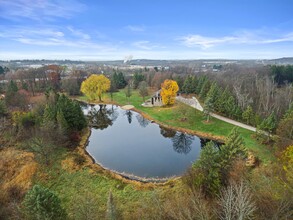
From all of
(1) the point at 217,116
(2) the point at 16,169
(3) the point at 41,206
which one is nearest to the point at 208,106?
(1) the point at 217,116

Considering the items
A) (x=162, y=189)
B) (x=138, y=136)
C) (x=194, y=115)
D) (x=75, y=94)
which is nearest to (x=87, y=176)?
(x=162, y=189)

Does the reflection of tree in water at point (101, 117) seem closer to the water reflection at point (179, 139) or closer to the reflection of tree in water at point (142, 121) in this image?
the reflection of tree in water at point (142, 121)

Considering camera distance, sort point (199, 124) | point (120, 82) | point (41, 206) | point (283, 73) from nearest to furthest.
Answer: point (41, 206) < point (199, 124) < point (283, 73) < point (120, 82)

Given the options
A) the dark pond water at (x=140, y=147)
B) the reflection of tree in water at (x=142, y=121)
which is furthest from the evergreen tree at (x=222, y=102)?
the reflection of tree in water at (x=142, y=121)

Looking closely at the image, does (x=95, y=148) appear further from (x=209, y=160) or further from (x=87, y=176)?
(x=209, y=160)

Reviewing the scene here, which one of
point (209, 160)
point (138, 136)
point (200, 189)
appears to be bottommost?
point (138, 136)

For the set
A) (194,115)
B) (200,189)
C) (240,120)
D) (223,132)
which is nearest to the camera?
(200,189)

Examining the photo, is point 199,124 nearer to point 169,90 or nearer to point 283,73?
point 169,90
